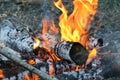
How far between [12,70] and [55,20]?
11.6ft

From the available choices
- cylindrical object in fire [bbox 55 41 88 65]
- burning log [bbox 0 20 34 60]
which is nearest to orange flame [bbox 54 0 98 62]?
cylindrical object in fire [bbox 55 41 88 65]

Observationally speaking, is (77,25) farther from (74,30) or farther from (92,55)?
(92,55)

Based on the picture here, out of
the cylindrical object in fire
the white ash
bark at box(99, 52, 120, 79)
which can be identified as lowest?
bark at box(99, 52, 120, 79)

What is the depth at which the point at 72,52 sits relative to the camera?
4.85m

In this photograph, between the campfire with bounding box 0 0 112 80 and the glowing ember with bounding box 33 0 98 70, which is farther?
the glowing ember with bounding box 33 0 98 70

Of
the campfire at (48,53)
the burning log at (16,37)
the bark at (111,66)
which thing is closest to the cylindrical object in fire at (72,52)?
the campfire at (48,53)

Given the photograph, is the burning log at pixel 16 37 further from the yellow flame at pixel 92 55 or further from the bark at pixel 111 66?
the bark at pixel 111 66

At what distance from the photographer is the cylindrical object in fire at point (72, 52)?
476 cm

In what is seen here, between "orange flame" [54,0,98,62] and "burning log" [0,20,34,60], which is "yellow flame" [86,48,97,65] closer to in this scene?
"orange flame" [54,0,98,62]

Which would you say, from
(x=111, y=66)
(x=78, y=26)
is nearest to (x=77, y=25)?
(x=78, y=26)

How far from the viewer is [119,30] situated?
7348 mm

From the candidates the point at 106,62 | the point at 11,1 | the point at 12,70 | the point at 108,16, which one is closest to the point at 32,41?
the point at 12,70

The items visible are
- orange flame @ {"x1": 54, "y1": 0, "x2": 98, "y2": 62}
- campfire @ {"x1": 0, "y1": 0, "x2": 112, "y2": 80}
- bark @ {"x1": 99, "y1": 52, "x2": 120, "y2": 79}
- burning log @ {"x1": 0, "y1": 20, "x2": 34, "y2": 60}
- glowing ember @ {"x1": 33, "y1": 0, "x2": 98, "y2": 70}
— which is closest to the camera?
campfire @ {"x1": 0, "y1": 0, "x2": 112, "y2": 80}

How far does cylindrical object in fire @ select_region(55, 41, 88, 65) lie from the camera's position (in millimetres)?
4761
